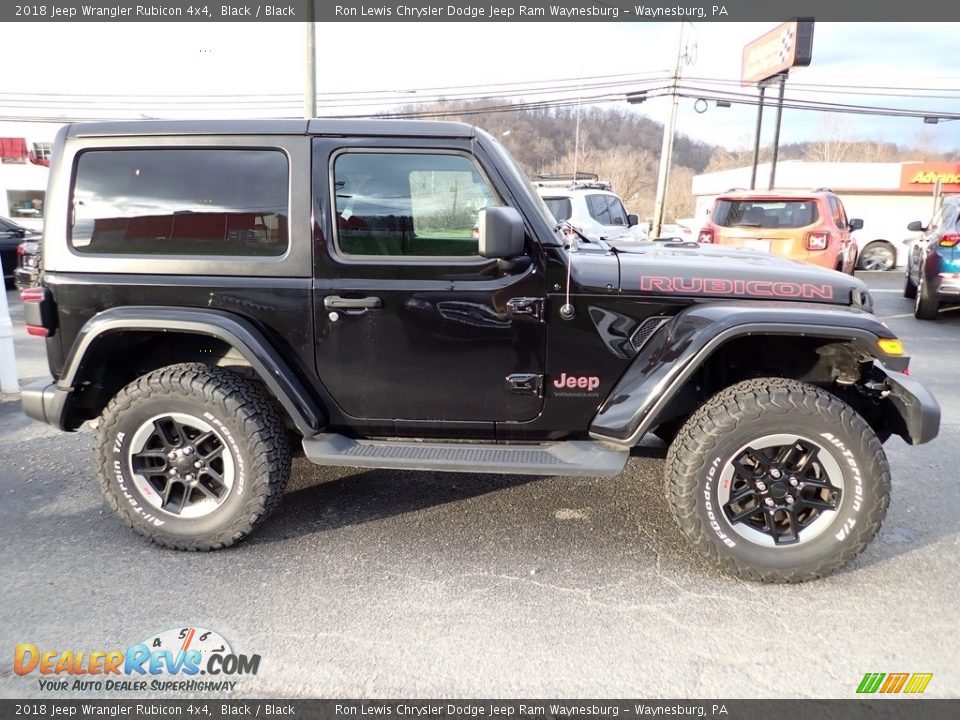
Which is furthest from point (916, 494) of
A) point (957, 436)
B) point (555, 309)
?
point (555, 309)

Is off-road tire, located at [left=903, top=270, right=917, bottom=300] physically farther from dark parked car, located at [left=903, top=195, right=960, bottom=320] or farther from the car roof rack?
the car roof rack

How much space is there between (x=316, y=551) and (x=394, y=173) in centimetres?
187

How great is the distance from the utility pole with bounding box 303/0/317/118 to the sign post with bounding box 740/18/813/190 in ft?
47.6

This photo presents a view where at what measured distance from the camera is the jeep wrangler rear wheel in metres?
2.91

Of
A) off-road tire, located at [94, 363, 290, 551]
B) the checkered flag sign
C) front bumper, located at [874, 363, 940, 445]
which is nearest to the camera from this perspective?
front bumper, located at [874, 363, 940, 445]

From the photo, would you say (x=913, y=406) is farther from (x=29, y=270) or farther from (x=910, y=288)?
(x=910, y=288)

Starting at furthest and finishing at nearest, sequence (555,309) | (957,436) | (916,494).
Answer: (957,436) → (916,494) → (555,309)

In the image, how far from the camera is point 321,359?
323 centimetres

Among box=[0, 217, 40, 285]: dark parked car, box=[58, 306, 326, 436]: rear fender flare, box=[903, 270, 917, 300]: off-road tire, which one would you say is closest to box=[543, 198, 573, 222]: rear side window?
box=[903, 270, 917, 300]: off-road tire

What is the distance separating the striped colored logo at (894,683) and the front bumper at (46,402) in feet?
12.0

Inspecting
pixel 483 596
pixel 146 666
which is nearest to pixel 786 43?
pixel 483 596

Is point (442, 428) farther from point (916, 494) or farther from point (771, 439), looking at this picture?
point (916, 494)

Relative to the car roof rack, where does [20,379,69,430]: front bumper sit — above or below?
below

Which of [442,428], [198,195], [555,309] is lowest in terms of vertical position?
[442,428]
